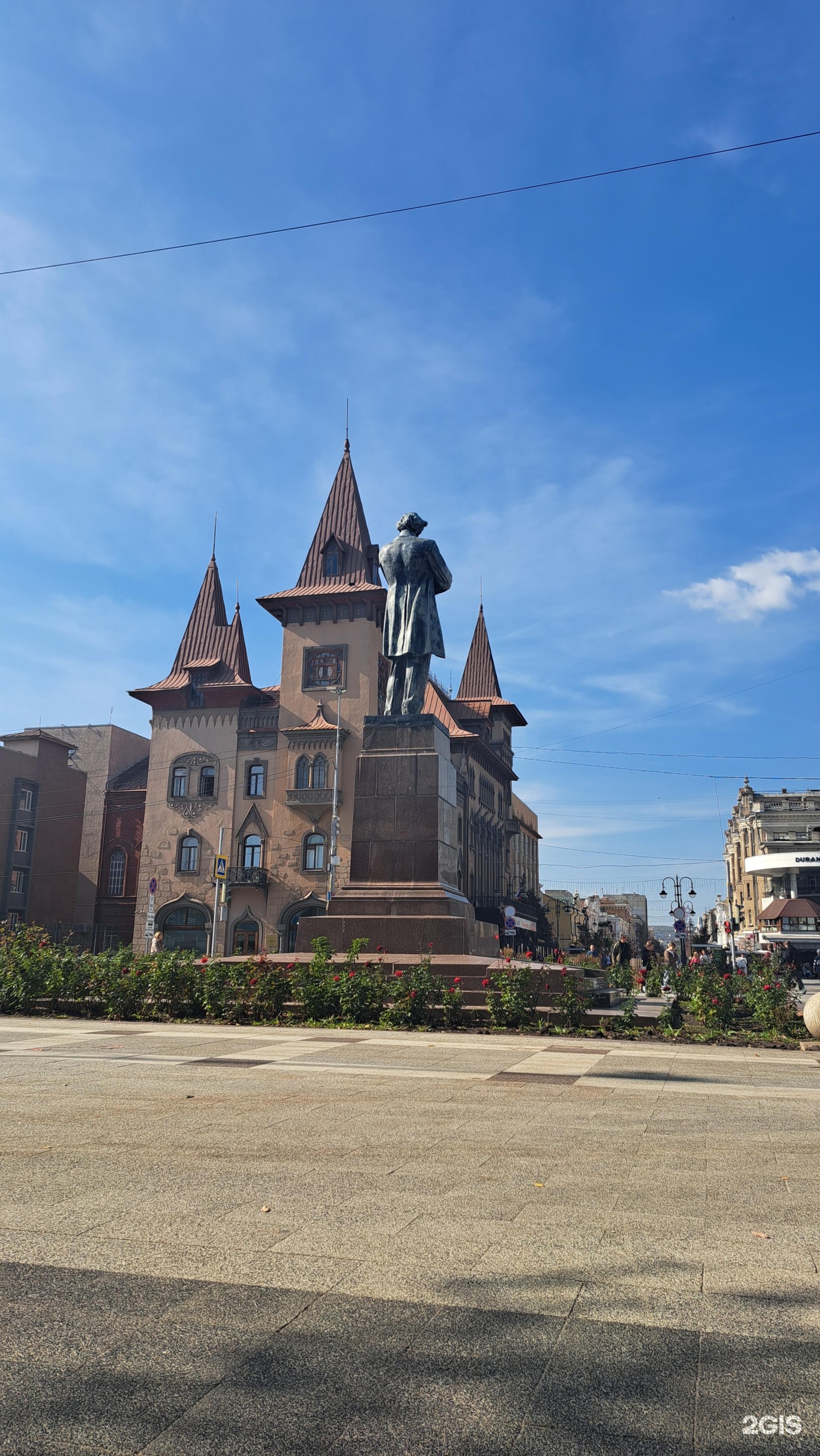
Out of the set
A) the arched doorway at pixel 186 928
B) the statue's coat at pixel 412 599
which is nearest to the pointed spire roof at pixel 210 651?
the arched doorway at pixel 186 928

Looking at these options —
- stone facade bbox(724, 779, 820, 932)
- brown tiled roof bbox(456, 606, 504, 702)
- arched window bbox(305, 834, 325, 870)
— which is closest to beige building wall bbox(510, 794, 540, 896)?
brown tiled roof bbox(456, 606, 504, 702)

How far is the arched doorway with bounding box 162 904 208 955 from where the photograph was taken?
50688 millimetres

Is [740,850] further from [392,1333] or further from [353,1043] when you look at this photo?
[392,1333]

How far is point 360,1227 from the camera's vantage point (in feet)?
13.1

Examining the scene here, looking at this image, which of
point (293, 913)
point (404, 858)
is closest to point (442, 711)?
point (293, 913)

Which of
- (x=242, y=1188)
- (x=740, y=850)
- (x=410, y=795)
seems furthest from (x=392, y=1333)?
(x=740, y=850)

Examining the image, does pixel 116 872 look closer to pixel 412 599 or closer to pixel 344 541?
pixel 344 541

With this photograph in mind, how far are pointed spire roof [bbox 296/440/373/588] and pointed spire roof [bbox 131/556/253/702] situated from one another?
542 cm

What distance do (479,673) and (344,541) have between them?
20.6 m

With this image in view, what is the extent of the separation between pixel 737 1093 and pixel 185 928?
151ft

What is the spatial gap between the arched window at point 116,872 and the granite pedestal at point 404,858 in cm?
4317

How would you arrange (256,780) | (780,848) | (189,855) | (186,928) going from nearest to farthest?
(186,928), (189,855), (256,780), (780,848)

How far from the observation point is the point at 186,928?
168ft

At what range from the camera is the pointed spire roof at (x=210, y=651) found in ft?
179
